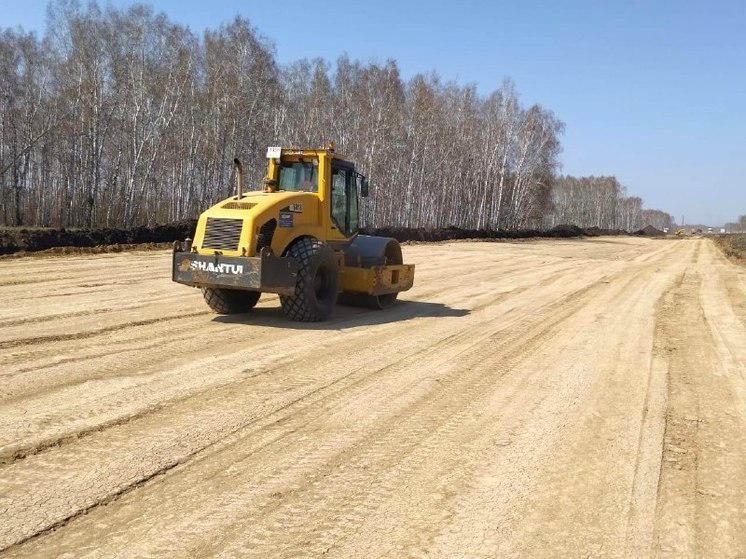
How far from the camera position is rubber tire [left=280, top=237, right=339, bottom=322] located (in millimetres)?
8633

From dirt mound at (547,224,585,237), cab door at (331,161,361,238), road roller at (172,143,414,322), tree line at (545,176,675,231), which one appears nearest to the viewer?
road roller at (172,143,414,322)

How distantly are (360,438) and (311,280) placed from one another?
4362 mm

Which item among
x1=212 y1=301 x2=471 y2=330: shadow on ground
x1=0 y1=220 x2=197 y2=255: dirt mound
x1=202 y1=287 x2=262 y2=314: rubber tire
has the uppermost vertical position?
x1=0 y1=220 x2=197 y2=255: dirt mound

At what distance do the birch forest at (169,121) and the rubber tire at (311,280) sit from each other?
24321 millimetres

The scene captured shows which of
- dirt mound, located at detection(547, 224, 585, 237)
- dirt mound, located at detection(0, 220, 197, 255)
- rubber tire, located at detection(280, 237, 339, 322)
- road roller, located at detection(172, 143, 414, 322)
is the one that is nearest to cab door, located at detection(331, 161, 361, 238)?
road roller, located at detection(172, 143, 414, 322)

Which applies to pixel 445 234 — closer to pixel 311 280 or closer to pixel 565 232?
pixel 565 232

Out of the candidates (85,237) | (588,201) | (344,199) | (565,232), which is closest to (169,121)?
(85,237)

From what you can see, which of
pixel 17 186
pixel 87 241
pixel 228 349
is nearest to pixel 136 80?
pixel 17 186

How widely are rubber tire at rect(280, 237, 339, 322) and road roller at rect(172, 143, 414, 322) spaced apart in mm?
14

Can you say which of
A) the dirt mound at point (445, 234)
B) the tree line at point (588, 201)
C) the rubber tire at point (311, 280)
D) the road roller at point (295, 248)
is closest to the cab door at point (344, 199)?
the road roller at point (295, 248)

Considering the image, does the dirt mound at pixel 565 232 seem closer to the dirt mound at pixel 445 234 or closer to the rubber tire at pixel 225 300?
the dirt mound at pixel 445 234

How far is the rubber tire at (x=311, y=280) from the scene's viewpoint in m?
8.63

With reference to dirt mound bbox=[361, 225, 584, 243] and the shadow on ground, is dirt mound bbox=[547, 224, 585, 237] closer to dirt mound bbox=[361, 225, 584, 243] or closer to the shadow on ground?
dirt mound bbox=[361, 225, 584, 243]

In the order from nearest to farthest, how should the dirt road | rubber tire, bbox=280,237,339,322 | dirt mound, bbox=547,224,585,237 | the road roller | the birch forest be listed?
the dirt road, the road roller, rubber tire, bbox=280,237,339,322, the birch forest, dirt mound, bbox=547,224,585,237
